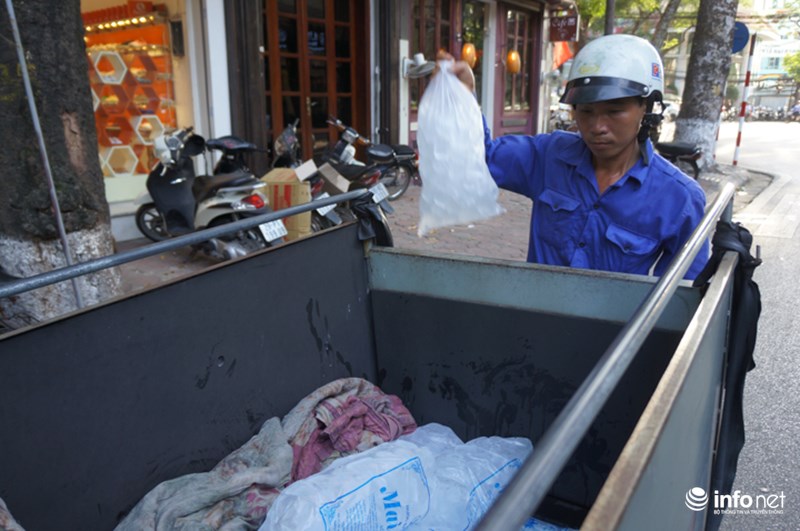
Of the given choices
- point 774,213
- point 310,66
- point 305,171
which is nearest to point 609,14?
point 774,213

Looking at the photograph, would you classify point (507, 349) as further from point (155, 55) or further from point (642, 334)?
point (155, 55)

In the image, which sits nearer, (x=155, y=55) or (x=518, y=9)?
(x=155, y=55)

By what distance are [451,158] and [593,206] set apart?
1.68ft

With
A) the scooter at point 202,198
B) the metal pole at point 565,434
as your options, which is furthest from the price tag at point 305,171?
the metal pole at point 565,434

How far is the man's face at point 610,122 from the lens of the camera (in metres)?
1.88

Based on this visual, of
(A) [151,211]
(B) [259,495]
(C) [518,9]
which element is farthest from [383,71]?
(B) [259,495]

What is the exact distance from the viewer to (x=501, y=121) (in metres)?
13.0

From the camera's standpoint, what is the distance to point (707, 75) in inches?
410

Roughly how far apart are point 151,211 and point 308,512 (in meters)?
4.93

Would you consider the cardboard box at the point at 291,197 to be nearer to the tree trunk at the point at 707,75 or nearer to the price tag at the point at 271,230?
the price tag at the point at 271,230

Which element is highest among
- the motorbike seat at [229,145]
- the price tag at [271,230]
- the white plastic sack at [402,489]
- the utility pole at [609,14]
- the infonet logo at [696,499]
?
the utility pole at [609,14]

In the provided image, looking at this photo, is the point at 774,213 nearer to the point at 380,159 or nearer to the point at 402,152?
the point at 402,152

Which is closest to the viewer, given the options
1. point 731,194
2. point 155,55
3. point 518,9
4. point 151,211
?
point 731,194

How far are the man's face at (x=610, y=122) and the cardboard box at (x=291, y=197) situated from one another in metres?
3.60
